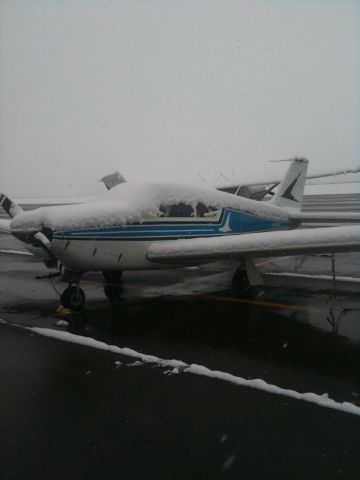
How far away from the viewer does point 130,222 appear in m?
7.29

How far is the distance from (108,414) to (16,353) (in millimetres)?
2238

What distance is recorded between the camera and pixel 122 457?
10.1 feet

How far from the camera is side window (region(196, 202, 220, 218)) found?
332 inches

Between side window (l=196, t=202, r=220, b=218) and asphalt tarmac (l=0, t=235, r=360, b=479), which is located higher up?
side window (l=196, t=202, r=220, b=218)

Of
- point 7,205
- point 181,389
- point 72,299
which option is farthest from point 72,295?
point 181,389

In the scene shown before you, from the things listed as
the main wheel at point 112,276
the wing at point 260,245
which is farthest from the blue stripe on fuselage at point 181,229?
the main wheel at point 112,276

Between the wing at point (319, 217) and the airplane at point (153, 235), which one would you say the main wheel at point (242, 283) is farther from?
the wing at point (319, 217)

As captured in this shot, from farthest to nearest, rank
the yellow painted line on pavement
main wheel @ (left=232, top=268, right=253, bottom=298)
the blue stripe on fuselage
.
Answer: main wheel @ (left=232, top=268, right=253, bottom=298) < the yellow painted line on pavement < the blue stripe on fuselage

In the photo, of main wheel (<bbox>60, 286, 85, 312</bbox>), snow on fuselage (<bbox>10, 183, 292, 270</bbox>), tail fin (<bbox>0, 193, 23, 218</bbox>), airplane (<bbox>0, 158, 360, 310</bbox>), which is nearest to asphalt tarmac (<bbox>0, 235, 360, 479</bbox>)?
main wheel (<bbox>60, 286, 85, 312</bbox>)

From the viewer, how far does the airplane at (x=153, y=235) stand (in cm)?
659

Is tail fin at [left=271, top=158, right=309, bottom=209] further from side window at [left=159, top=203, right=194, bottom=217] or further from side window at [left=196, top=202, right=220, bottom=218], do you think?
side window at [left=159, top=203, right=194, bottom=217]

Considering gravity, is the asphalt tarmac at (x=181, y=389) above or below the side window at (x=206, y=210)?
below

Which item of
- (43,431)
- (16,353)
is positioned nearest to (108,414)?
(43,431)

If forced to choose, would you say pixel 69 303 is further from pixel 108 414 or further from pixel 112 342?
pixel 108 414
